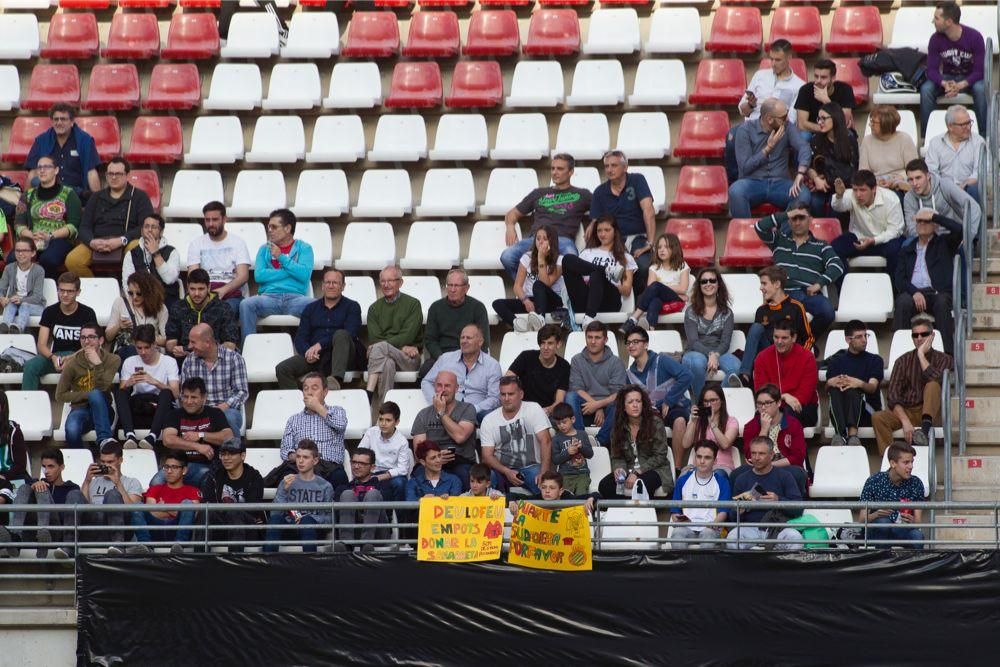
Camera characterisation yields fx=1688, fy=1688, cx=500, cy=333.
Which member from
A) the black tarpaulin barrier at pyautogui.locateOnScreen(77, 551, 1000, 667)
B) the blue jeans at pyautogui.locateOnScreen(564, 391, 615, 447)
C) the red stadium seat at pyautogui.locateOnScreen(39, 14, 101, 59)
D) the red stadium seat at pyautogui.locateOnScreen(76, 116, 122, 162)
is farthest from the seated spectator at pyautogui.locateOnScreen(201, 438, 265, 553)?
the red stadium seat at pyautogui.locateOnScreen(39, 14, 101, 59)

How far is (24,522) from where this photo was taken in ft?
36.3

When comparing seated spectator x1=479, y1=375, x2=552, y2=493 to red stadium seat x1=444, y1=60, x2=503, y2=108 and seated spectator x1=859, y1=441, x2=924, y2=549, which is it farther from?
red stadium seat x1=444, y1=60, x2=503, y2=108

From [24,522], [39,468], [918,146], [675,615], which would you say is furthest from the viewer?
[918,146]

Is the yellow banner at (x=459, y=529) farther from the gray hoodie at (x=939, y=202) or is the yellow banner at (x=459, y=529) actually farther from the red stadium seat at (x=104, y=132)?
the red stadium seat at (x=104, y=132)

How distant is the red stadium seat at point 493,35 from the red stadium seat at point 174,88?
238 centimetres

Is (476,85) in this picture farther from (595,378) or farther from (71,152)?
(595,378)

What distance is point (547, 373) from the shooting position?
1177 centimetres

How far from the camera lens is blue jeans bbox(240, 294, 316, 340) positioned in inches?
500

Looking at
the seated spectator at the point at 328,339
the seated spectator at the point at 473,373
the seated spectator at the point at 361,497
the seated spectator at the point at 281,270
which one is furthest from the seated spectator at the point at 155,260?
the seated spectator at the point at 361,497

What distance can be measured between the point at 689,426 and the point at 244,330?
3.58 meters

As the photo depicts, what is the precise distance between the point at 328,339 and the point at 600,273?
2.05m

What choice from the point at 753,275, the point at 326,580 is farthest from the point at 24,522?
the point at 753,275

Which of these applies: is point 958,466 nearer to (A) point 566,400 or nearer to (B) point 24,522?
(A) point 566,400

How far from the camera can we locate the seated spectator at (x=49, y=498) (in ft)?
35.4
